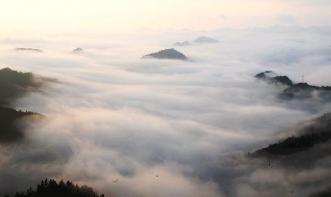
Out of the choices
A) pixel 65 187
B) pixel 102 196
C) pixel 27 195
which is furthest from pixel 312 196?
pixel 27 195

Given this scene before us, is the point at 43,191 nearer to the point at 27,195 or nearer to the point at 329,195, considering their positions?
the point at 27,195

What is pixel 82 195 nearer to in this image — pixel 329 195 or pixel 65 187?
pixel 65 187

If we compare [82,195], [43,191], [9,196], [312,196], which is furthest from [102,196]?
[312,196]

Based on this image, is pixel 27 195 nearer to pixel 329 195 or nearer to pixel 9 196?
pixel 9 196

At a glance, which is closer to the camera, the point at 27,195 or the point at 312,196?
the point at 27,195

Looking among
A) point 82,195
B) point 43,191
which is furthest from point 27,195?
point 82,195

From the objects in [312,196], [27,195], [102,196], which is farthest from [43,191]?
[312,196]
